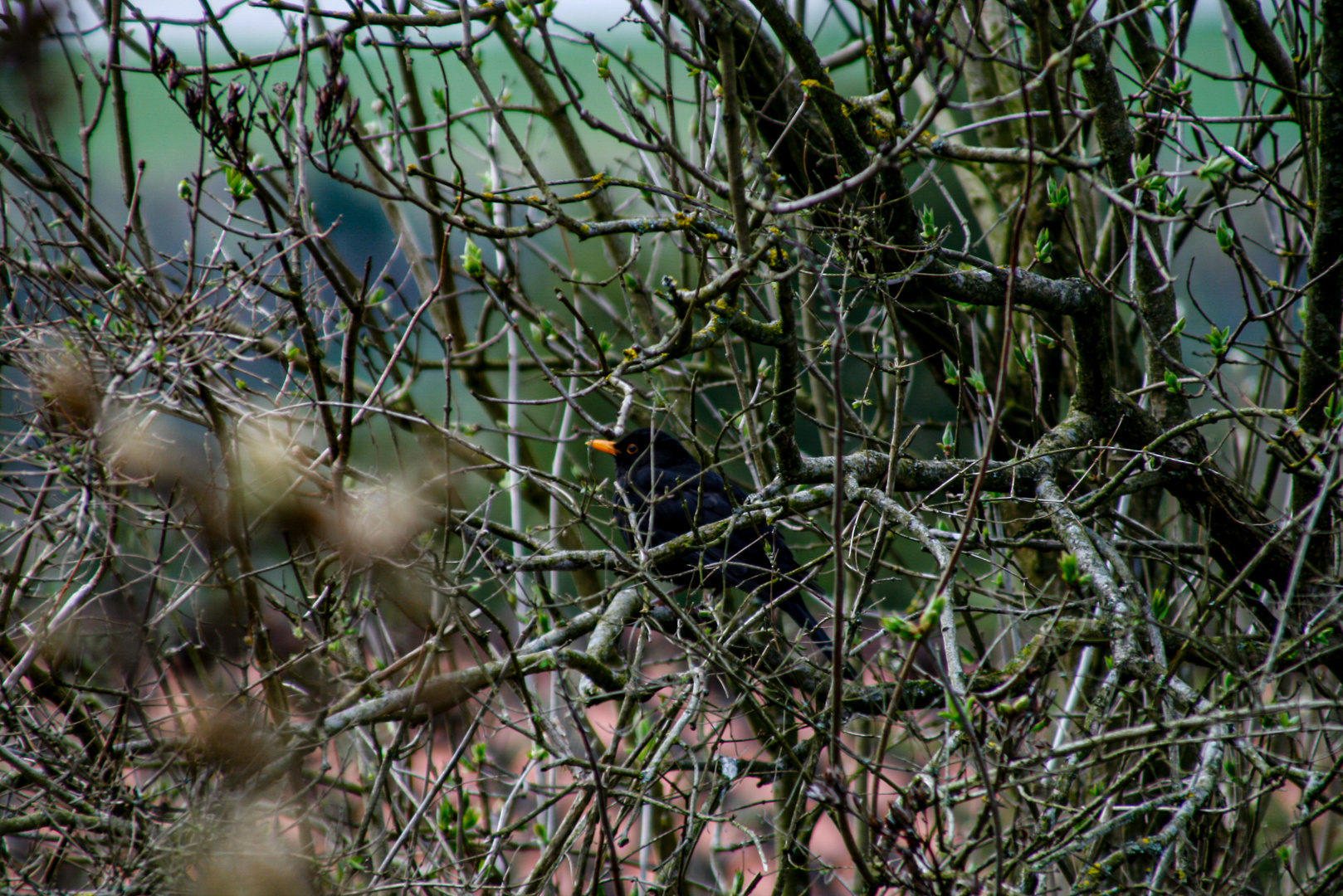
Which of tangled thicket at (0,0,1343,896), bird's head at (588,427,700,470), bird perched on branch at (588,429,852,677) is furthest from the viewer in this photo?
bird's head at (588,427,700,470)

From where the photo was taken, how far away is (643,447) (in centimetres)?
516

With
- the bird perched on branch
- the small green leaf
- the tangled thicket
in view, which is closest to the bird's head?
the bird perched on branch

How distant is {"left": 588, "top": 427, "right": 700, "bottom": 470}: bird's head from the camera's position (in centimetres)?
567

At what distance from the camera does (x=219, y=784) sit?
9.66 ft

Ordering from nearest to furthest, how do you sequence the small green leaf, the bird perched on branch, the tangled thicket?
the tangled thicket < the small green leaf < the bird perched on branch

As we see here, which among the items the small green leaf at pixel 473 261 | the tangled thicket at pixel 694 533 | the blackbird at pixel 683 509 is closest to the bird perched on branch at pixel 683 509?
the blackbird at pixel 683 509

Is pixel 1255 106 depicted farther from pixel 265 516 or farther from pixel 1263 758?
pixel 265 516

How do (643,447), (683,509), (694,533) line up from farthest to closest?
1. (683,509)
2. (643,447)
3. (694,533)

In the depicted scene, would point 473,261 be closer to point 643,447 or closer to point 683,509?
point 643,447

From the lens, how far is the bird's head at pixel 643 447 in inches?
223

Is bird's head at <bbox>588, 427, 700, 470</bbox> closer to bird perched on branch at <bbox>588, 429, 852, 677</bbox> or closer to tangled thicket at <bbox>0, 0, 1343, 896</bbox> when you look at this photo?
bird perched on branch at <bbox>588, 429, 852, 677</bbox>

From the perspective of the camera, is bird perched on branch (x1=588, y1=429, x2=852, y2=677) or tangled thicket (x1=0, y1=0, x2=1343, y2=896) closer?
tangled thicket (x1=0, y1=0, x2=1343, y2=896)

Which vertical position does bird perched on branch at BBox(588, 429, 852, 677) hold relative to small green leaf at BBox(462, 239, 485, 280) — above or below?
below

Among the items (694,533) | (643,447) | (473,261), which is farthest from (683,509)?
(473,261)
